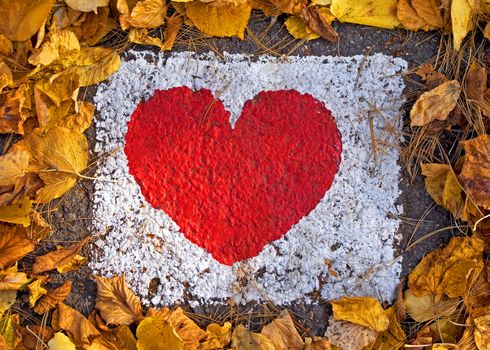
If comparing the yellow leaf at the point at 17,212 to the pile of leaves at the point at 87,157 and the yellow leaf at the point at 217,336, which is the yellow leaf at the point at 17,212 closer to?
the pile of leaves at the point at 87,157

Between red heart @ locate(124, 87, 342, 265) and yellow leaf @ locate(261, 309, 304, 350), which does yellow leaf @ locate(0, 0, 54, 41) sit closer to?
red heart @ locate(124, 87, 342, 265)

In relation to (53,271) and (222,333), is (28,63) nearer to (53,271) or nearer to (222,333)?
(53,271)

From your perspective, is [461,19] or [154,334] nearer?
[154,334]

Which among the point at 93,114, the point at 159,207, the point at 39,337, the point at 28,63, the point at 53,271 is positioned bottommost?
the point at 39,337

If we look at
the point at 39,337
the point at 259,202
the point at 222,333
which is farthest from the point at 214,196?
the point at 39,337

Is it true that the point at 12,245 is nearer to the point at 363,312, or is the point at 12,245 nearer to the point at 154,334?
the point at 154,334

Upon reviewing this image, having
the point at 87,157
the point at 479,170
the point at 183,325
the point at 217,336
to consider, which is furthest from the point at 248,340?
the point at 479,170
